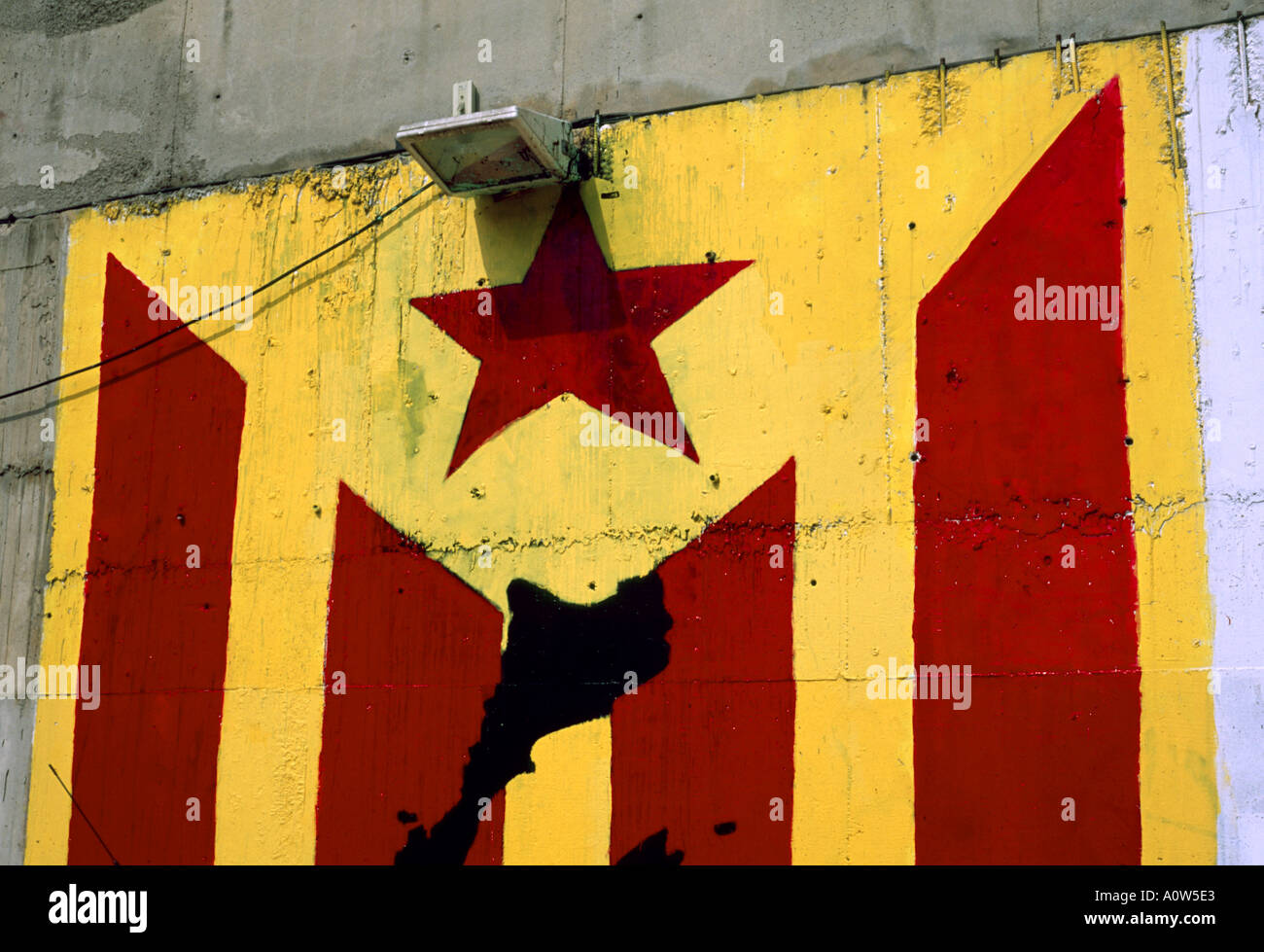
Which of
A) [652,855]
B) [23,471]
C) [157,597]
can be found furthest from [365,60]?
[652,855]

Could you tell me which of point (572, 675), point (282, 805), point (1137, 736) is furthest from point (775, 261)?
point (282, 805)

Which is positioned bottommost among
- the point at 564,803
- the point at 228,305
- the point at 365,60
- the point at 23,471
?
the point at 564,803

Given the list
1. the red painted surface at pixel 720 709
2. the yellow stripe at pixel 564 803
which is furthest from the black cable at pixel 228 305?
the yellow stripe at pixel 564 803

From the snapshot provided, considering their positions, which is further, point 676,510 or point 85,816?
point 85,816

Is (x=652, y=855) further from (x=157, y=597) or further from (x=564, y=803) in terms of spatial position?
(x=157, y=597)

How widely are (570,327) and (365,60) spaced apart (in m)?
2.59

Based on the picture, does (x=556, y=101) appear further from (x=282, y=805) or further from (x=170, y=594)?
(x=282, y=805)

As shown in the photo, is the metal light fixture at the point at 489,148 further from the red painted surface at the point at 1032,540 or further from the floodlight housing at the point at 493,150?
the red painted surface at the point at 1032,540

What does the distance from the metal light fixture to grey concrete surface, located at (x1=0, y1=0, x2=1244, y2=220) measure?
1.54ft

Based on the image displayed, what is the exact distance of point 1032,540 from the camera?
6.32 metres

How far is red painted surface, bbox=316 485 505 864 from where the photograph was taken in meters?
7.22

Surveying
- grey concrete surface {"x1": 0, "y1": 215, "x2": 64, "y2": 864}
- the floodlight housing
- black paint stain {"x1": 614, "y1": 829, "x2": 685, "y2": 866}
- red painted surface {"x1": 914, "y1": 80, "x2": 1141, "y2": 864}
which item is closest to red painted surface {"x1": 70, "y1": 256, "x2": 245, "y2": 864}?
grey concrete surface {"x1": 0, "y1": 215, "x2": 64, "y2": 864}

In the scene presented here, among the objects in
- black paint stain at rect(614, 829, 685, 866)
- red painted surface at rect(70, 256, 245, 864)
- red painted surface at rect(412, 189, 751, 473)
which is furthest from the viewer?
red painted surface at rect(70, 256, 245, 864)

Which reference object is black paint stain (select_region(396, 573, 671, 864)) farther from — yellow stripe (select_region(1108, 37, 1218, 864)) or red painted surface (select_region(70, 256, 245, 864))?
yellow stripe (select_region(1108, 37, 1218, 864))
